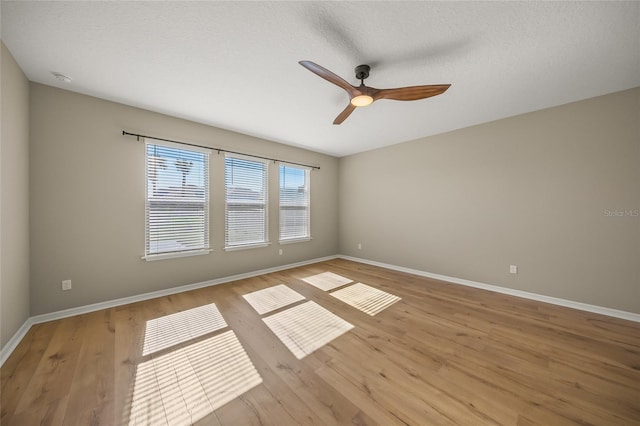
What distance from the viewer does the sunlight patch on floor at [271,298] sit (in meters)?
2.86

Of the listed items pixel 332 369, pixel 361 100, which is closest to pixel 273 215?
pixel 361 100

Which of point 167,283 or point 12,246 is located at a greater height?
point 12,246

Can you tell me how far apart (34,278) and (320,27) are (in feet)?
12.7

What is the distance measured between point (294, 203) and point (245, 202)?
3.80 feet

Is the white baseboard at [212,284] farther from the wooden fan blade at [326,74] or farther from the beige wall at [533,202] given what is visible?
the wooden fan blade at [326,74]

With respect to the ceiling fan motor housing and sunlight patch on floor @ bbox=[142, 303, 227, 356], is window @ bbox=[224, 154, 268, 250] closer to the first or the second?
sunlight patch on floor @ bbox=[142, 303, 227, 356]

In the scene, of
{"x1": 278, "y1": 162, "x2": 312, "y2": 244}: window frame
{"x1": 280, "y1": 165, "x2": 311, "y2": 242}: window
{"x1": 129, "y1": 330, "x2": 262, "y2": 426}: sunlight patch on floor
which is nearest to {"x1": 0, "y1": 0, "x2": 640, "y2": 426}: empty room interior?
{"x1": 129, "y1": 330, "x2": 262, "y2": 426}: sunlight patch on floor

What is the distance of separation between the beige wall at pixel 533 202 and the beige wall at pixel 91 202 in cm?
394

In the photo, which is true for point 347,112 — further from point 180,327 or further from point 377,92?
point 180,327

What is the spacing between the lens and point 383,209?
4.91 metres

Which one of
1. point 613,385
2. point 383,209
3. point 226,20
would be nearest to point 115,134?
point 226,20

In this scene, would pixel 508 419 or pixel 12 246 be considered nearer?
pixel 508 419

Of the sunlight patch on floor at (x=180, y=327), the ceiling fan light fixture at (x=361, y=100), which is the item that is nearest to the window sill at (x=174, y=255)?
the sunlight patch on floor at (x=180, y=327)

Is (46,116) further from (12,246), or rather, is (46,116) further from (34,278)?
(34,278)
